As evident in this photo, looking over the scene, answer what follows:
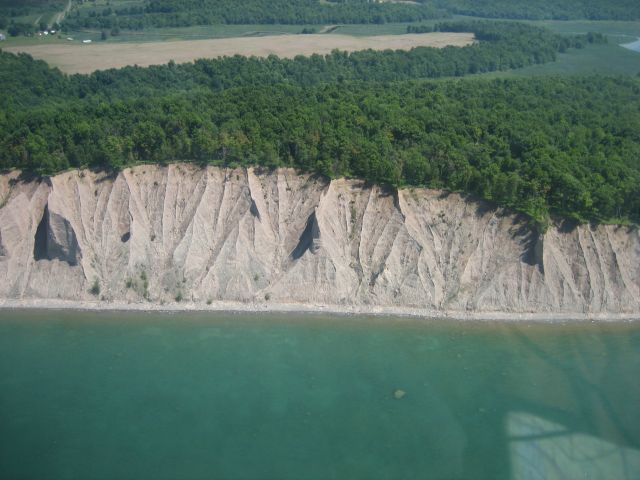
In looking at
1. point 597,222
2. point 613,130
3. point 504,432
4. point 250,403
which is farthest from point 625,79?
point 250,403

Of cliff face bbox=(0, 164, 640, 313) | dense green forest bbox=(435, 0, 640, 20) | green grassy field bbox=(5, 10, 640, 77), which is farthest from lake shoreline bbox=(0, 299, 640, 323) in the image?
dense green forest bbox=(435, 0, 640, 20)

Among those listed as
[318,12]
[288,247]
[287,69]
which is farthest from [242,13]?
[288,247]

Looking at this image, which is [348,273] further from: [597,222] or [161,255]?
[597,222]

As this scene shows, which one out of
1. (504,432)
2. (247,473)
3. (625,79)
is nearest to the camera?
(247,473)

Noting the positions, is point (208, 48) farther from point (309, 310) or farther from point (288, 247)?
point (309, 310)

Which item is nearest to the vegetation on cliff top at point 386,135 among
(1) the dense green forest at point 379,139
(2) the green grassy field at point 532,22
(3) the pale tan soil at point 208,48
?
(1) the dense green forest at point 379,139

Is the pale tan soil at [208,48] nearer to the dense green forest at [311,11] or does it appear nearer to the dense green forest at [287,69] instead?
the dense green forest at [287,69]
